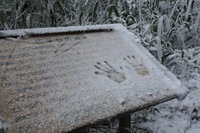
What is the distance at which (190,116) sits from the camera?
4.71 feet

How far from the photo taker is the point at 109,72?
3.49 feet

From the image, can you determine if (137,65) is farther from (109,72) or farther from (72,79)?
(72,79)

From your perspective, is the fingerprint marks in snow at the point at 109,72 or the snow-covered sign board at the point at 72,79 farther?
the fingerprint marks in snow at the point at 109,72

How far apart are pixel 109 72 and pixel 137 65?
0.17 meters

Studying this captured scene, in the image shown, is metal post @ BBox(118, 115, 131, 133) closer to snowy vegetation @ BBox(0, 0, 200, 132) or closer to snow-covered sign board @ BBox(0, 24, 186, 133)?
snow-covered sign board @ BBox(0, 24, 186, 133)

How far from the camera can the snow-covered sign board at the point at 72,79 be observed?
77cm

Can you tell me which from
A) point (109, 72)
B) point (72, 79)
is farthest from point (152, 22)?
point (72, 79)

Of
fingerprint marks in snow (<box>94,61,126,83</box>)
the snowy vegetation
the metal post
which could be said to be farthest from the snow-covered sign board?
the snowy vegetation

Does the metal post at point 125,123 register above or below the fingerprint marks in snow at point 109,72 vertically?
below

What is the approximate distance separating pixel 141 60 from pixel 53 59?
44 centimetres

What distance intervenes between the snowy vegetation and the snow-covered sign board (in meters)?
0.45

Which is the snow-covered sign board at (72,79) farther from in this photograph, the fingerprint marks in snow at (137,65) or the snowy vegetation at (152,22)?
the snowy vegetation at (152,22)

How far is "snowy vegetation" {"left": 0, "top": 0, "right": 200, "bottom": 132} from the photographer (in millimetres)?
1675

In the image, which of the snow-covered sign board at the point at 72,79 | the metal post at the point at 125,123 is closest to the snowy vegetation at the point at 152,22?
the metal post at the point at 125,123
